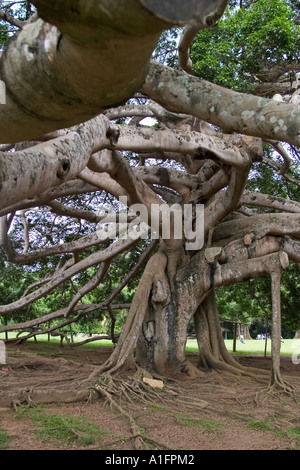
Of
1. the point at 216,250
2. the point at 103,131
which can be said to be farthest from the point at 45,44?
the point at 216,250

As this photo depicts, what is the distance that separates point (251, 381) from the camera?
6.76m

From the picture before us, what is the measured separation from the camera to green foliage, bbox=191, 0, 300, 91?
259 inches

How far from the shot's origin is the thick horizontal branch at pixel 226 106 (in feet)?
8.93

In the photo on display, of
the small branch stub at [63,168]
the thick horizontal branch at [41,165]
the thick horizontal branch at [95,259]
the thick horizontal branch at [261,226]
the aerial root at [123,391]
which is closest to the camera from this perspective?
the thick horizontal branch at [41,165]

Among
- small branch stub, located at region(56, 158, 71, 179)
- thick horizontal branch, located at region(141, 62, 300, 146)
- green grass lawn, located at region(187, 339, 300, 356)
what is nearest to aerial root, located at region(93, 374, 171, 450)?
small branch stub, located at region(56, 158, 71, 179)

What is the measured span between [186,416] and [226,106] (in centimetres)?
322

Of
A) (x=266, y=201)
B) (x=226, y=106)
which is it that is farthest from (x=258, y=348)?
(x=226, y=106)

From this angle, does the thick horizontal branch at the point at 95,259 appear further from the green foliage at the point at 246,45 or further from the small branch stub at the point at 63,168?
the small branch stub at the point at 63,168

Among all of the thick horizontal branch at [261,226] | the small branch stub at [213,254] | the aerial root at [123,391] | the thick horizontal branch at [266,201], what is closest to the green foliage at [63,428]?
the aerial root at [123,391]

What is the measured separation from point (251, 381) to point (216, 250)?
1.98m

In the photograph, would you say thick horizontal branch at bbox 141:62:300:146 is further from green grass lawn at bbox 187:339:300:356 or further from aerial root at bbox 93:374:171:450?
green grass lawn at bbox 187:339:300:356

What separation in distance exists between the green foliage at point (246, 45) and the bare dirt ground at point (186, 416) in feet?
13.6

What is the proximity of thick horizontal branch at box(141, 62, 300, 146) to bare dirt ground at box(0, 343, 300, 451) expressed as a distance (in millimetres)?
2578

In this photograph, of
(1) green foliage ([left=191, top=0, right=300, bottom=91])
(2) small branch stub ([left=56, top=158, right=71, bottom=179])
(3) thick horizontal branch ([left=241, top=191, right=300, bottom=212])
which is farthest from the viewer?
(3) thick horizontal branch ([left=241, top=191, right=300, bottom=212])
